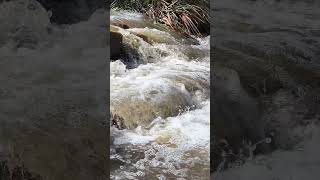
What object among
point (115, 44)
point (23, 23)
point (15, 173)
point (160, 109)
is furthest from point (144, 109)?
point (23, 23)

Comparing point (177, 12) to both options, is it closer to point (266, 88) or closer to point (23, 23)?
point (23, 23)

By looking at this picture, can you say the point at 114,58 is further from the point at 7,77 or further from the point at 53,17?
the point at 7,77

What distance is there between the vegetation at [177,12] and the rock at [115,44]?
1.37 meters

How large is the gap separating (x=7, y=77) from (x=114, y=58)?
6.28ft

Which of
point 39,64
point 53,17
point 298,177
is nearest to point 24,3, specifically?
point 53,17

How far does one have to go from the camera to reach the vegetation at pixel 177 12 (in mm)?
6875

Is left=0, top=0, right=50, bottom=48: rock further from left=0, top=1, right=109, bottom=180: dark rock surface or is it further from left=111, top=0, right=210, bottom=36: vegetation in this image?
left=111, top=0, right=210, bottom=36: vegetation

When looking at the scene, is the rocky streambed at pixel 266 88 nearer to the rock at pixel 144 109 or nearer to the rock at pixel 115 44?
the rock at pixel 144 109

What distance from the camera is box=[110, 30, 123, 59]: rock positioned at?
216 inches

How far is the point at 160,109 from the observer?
4.00m

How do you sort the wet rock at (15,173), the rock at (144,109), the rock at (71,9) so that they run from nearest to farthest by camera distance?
the wet rock at (15,173), the rock at (144,109), the rock at (71,9)

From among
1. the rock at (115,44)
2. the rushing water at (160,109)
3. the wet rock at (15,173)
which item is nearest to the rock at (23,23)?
the rock at (115,44)

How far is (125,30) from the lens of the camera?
5.97 m

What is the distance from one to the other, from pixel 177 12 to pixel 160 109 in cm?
329
